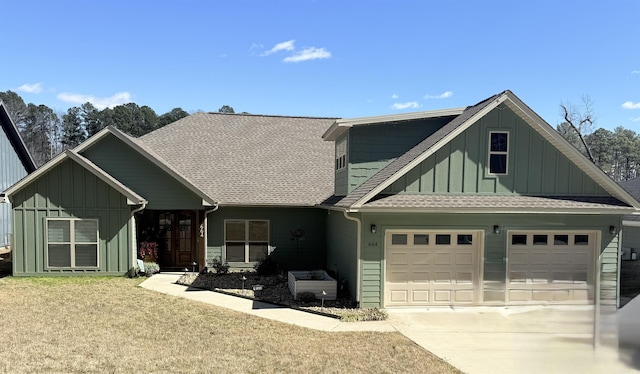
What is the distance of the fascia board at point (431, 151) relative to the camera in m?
9.50

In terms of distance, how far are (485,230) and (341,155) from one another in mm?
4662

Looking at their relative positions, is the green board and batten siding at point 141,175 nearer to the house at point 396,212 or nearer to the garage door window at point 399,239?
the house at point 396,212

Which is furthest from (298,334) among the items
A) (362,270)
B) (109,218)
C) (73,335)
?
(109,218)

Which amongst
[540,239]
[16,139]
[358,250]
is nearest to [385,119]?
[358,250]

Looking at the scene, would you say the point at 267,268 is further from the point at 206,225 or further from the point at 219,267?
the point at 206,225

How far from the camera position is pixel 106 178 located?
1286 centimetres

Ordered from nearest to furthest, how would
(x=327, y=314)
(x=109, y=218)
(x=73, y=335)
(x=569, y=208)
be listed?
1. (x=73, y=335)
2. (x=327, y=314)
3. (x=569, y=208)
4. (x=109, y=218)

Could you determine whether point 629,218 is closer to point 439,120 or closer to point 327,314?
point 439,120

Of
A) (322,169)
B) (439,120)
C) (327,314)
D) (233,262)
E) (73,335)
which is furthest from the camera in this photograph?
(322,169)

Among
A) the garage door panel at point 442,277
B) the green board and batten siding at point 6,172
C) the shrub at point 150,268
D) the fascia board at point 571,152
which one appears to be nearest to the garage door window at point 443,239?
the garage door panel at point 442,277

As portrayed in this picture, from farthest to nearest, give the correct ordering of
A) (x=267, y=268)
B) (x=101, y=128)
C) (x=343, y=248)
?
1. (x=101, y=128)
2. (x=267, y=268)
3. (x=343, y=248)

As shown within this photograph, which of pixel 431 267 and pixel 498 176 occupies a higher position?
pixel 498 176

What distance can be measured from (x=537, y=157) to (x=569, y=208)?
1519 millimetres

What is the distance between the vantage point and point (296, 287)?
10.6 metres
